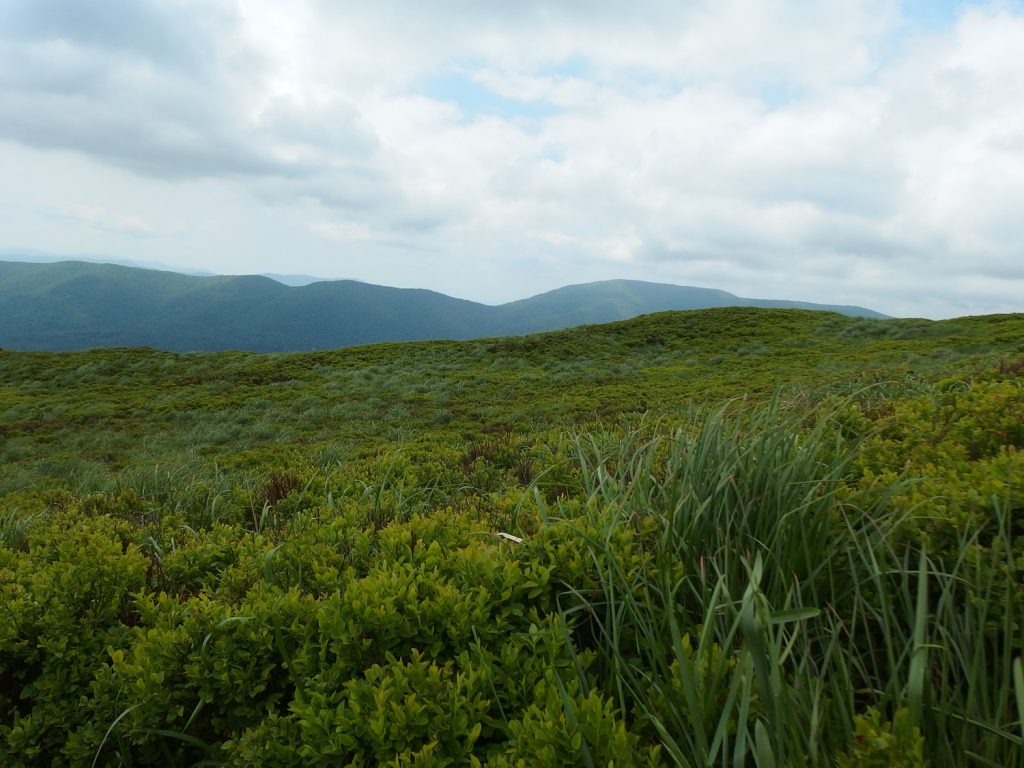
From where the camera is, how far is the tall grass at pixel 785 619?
1591 mm

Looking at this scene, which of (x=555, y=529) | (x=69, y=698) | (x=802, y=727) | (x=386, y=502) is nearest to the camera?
(x=802, y=727)

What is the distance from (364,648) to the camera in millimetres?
2123

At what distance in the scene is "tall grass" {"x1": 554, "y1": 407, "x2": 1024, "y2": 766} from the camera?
62.6 inches

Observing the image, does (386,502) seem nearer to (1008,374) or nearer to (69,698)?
(69,698)

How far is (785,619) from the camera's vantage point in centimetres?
187

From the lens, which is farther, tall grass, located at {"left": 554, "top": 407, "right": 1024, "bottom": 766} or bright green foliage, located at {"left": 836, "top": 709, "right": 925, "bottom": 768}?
tall grass, located at {"left": 554, "top": 407, "right": 1024, "bottom": 766}

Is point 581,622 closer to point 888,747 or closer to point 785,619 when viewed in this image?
point 785,619

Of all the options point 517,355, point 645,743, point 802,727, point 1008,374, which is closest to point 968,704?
point 802,727

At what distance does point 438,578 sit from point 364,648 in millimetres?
424

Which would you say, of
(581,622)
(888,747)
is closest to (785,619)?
(888,747)

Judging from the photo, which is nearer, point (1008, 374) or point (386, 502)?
point (386, 502)

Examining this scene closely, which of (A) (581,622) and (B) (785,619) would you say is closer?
(B) (785,619)

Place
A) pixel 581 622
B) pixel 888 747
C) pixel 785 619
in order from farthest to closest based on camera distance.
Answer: pixel 581 622 → pixel 785 619 → pixel 888 747

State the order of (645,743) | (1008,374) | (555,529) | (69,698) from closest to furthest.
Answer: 1. (645,743)
2. (69,698)
3. (555,529)
4. (1008,374)
